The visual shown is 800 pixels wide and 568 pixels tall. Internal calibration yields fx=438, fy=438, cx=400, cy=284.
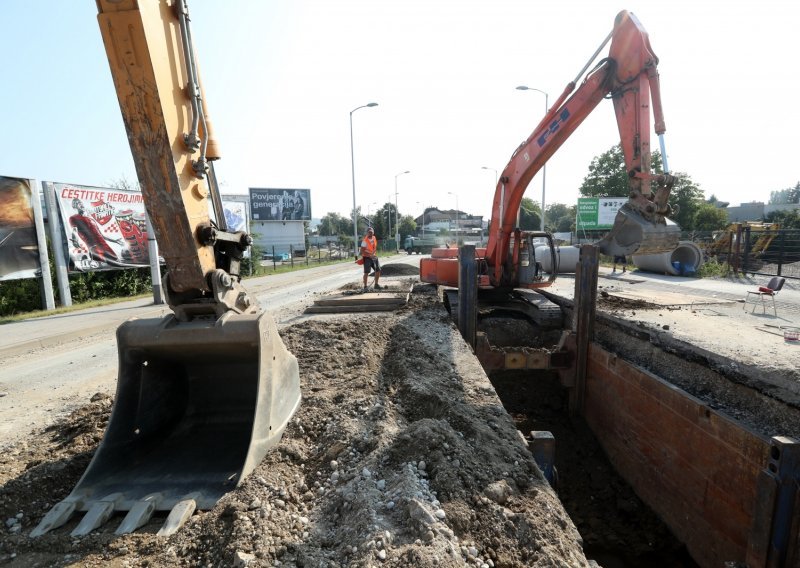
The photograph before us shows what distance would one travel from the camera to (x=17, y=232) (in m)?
12.5

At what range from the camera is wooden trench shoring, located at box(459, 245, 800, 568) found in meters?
3.51

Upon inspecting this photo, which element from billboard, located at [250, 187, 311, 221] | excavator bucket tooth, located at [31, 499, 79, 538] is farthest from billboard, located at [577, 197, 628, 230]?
billboard, located at [250, 187, 311, 221]

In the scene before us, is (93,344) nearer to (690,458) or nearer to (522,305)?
(522,305)

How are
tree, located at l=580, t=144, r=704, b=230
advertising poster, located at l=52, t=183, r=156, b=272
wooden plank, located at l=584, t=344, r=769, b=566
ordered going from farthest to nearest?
tree, located at l=580, t=144, r=704, b=230
advertising poster, located at l=52, t=183, r=156, b=272
wooden plank, located at l=584, t=344, r=769, b=566

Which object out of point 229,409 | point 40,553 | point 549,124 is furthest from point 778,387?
point 40,553

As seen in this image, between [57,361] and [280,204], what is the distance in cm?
4981

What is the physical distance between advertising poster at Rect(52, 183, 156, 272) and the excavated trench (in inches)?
574

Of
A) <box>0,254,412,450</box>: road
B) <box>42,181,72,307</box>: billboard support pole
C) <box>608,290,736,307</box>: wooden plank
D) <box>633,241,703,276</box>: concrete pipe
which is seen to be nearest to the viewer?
<box>0,254,412,450</box>: road

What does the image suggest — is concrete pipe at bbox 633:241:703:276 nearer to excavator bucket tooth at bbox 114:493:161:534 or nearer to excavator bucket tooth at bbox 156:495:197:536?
excavator bucket tooth at bbox 156:495:197:536

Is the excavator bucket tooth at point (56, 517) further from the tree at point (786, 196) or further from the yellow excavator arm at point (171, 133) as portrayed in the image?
the tree at point (786, 196)

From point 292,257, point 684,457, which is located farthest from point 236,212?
point 684,457

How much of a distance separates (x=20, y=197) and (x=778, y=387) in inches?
674

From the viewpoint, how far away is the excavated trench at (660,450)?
13.3 feet

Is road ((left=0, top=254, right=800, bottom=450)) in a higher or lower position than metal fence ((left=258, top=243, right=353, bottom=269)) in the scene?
higher
